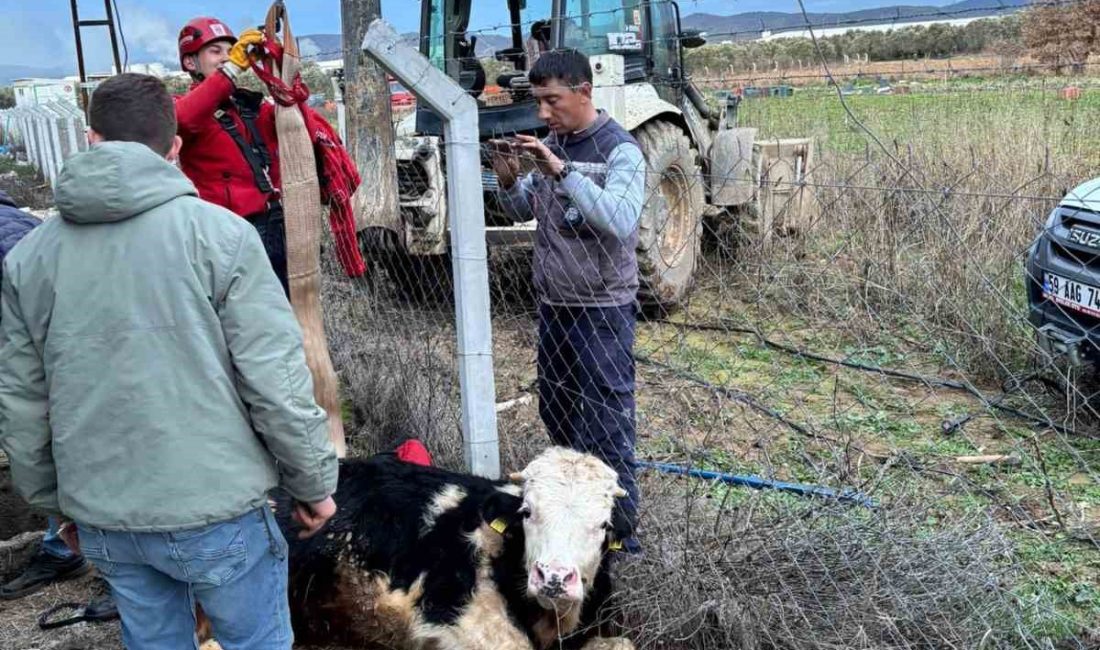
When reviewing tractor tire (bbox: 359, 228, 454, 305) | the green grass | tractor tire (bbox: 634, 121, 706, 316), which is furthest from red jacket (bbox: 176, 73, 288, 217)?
the green grass

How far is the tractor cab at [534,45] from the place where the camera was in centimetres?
698

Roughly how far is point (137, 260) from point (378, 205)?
518 centimetres

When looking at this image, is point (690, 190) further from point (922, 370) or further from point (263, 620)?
point (263, 620)

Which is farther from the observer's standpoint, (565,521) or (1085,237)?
(1085,237)

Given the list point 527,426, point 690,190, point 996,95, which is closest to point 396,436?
point 527,426

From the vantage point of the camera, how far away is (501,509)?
9.92 feet

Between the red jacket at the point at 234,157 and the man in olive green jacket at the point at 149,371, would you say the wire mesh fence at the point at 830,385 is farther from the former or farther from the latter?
the man in olive green jacket at the point at 149,371

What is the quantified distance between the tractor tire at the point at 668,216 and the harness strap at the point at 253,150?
10.7 ft

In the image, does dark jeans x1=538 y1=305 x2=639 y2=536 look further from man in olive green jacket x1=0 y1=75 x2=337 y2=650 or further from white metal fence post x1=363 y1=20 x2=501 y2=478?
man in olive green jacket x1=0 y1=75 x2=337 y2=650

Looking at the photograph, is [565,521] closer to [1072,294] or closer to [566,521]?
[566,521]

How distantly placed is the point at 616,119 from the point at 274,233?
12.0 feet

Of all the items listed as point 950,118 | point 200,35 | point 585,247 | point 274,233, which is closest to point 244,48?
point 200,35

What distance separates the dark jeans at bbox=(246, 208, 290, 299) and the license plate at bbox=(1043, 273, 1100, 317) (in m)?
3.67

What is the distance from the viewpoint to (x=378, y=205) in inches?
276
